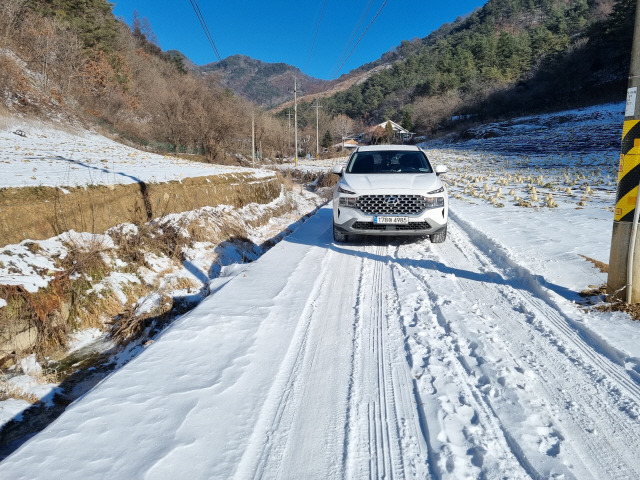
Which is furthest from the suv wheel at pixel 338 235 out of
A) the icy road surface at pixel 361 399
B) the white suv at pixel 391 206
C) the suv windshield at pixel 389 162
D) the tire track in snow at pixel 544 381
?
the icy road surface at pixel 361 399

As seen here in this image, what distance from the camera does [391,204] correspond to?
6336 millimetres

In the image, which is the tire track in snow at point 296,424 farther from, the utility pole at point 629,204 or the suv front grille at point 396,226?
the suv front grille at point 396,226

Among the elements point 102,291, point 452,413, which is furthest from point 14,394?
Answer: point 452,413

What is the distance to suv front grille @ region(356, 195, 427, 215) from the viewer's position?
20.8 ft

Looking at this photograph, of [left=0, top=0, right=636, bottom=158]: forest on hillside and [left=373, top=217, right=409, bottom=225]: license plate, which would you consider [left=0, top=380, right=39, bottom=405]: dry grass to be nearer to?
[left=373, top=217, right=409, bottom=225]: license plate

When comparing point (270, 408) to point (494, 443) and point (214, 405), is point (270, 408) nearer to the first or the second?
point (214, 405)

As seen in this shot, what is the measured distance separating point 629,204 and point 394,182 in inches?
133

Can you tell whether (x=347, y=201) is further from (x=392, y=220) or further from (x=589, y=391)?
(x=589, y=391)

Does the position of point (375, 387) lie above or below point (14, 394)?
above

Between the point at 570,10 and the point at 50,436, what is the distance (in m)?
118

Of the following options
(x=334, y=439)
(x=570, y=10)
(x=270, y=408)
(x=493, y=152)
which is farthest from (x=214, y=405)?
(x=570, y=10)

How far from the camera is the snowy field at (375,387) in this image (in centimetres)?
210

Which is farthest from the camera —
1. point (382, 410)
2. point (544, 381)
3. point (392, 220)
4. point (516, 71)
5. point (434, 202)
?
point (516, 71)

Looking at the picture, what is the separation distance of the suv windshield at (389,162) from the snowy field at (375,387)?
2711mm
